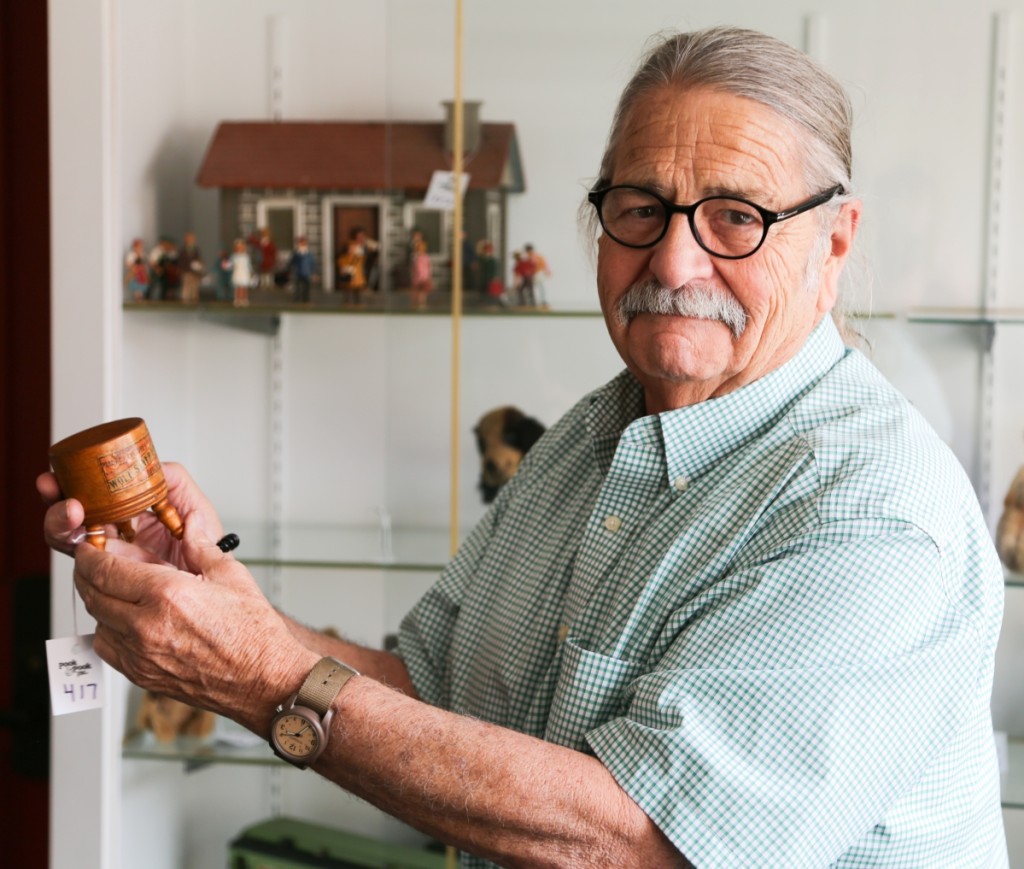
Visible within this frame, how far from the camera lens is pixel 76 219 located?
1.70m

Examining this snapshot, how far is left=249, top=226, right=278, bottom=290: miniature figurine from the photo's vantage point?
202cm

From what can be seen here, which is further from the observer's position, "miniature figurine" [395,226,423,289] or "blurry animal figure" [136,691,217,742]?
"blurry animal figure" [136,691,217,742]

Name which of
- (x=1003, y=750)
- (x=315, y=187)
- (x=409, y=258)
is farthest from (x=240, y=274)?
(x=1003, y=750)

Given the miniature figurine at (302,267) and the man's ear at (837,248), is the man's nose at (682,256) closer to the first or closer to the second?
the man's ear at (837,248)

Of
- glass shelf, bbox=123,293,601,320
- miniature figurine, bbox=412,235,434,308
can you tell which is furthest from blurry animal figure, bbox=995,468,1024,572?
miniature figurine, bbox=412,235,434,308

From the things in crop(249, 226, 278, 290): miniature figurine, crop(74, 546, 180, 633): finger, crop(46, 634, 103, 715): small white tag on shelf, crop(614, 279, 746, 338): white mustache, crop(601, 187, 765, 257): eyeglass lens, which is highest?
crop(249, 226, 278, 290): miniature figurine

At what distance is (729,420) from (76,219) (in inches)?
42.6

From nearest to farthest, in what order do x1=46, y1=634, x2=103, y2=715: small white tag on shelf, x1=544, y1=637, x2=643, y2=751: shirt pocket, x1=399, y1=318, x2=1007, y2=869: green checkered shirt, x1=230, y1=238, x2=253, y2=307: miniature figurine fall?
x1=399, y1=318, x2=1007, y2=869: green checkered shirt < x1=544, y1=637, x2=643, y2=751: shirt pocket < x1=46, y1=634, x2=103, y2=715: small white tag on shelf < x1=230, y1=238, x2=253, y2=307: miniature figurine

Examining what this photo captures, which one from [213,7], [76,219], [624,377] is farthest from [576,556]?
[213,7]

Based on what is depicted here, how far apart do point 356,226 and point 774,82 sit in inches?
43.3

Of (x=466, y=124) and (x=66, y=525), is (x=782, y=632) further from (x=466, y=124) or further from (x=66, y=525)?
(x=466, y=124)

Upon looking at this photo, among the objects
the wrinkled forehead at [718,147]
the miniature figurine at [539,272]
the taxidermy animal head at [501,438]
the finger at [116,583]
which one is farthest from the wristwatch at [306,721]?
the miniature figurine at [539,272]

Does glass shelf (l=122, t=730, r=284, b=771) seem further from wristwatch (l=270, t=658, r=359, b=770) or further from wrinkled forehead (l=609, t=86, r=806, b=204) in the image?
wrinkled forehead (l=609, t=86, r=806, b=204)

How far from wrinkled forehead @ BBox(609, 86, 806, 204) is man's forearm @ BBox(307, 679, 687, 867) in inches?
19.8
